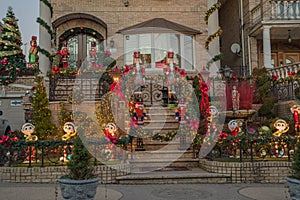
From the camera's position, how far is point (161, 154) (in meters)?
8.70

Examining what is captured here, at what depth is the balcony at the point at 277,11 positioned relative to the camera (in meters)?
15.3

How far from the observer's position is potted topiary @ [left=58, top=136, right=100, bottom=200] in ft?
A: 16.2

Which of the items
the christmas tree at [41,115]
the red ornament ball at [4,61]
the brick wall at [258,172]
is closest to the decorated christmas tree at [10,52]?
the red ornament ball at [4,61]

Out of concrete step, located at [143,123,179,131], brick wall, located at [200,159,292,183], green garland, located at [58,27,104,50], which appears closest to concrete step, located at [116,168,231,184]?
brick wall, located at [200,159,292,183]

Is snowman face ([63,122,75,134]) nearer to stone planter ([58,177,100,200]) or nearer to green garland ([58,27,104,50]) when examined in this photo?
stone planter ([58,177,100,200])

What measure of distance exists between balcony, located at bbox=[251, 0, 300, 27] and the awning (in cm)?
328

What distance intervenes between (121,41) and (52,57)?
136 inches

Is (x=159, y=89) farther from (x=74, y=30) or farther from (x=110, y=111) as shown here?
(x=74, y=30)

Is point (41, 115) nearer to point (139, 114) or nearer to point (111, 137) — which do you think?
point (139, 114)

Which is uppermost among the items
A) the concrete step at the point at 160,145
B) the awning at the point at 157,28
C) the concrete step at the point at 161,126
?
the awning at the point at 157,28

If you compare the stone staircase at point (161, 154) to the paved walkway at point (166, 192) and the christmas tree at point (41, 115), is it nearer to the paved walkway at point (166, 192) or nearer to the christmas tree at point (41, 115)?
the paved walkway at point (166, 192)

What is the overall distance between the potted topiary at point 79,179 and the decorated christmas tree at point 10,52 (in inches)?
533

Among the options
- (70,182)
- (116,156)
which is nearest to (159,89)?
(116,156)

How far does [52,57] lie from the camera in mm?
14562
